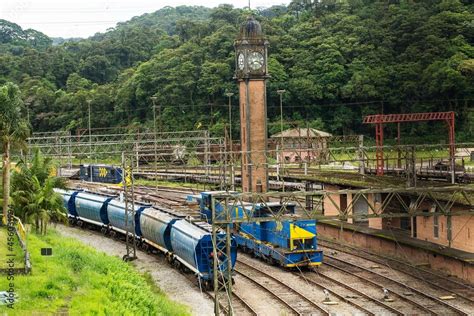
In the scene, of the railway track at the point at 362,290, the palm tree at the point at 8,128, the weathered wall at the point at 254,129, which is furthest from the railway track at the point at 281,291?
the weathered wall at the point at 254,129

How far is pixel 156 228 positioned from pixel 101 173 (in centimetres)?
3336

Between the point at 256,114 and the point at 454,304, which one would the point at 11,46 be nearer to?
the point at 256,114

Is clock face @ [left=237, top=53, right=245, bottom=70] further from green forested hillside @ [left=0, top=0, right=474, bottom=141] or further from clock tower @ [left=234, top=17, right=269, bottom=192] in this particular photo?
green forested hillside @ [left=0, top=0, right=474, bottom=141]

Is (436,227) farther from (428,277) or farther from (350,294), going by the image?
(350,294)

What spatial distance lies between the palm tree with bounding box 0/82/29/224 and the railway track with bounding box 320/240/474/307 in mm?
17569

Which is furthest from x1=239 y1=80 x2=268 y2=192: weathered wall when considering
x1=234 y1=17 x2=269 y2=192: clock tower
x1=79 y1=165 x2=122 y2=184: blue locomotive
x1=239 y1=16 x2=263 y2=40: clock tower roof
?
x1=79 y1=165 x2=122 y2=184: blue locomotive

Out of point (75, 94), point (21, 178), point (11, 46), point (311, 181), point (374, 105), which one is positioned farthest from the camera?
point (11, 46)

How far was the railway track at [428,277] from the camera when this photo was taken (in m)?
26.2

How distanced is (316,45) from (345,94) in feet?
31.9

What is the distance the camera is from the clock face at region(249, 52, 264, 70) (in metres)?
46.4

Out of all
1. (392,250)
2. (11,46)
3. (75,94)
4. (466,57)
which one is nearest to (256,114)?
(392,250)

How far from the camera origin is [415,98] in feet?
239

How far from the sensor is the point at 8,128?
1337 inches

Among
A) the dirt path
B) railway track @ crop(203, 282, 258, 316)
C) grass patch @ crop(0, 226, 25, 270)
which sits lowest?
the dirt path
